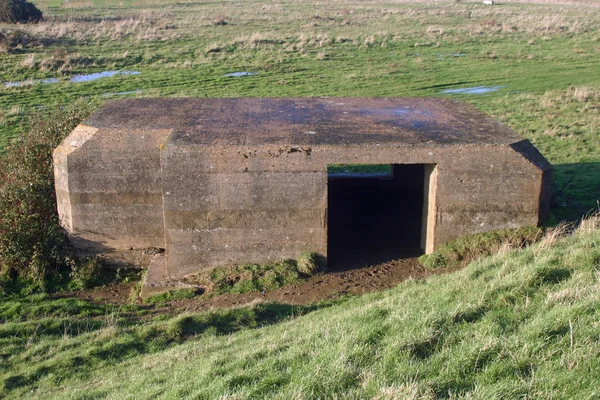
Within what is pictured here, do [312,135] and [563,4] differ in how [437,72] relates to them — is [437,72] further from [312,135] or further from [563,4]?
[563,4]

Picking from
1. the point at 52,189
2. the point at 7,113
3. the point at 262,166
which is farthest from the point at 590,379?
the point at 7,113

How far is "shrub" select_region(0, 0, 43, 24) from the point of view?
4072 centimetres

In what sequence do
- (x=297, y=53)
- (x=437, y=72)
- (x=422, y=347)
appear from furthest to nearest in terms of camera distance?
(x=297, y=53)
(x=437, y=72)
(x=422, y=347)

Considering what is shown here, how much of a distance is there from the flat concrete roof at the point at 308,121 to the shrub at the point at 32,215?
4.45ft

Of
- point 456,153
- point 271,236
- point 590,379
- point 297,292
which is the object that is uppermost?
point 456,153

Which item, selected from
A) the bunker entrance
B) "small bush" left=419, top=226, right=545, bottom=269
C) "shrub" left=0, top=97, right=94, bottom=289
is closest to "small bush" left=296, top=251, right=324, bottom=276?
the bunker entrance

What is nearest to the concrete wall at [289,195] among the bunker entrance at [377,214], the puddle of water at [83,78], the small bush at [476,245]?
the small bush at [476,245]

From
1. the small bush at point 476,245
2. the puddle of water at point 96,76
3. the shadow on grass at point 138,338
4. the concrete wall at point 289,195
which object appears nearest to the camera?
the shadow on grass at point 138,338

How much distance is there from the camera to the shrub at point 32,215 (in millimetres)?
10172

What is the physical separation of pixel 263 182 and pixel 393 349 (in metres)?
4.96

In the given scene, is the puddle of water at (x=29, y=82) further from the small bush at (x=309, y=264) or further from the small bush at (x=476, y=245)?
the small bush at (x=476, y=245)

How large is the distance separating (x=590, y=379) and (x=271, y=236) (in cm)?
607

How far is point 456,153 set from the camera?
30.6 ft

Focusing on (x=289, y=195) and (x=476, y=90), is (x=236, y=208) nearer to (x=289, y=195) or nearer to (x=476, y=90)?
(x=289, y=195)
